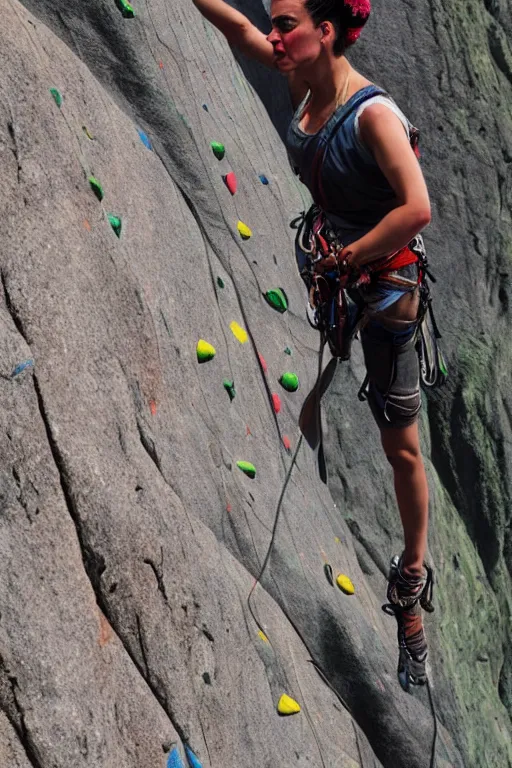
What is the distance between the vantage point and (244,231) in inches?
209

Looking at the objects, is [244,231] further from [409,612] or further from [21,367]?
[21,367]

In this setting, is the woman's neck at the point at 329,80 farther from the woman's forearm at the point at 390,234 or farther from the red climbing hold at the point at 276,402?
the red climbing hold at the point at 276,402

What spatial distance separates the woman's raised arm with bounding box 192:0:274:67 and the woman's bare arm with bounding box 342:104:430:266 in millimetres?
444

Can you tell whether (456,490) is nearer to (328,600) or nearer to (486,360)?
(486,360)

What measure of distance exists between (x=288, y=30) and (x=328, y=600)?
2.48 m

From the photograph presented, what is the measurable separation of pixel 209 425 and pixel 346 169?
1.26 m

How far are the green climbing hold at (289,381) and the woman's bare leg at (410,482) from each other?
39.4 inches

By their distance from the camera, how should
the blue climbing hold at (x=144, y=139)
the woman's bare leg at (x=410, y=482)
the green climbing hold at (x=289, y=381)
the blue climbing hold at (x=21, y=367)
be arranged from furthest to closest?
the green climbing hold at (x=289, y=381) < the blue climbing hold at (x=144, y=139) < the woman's bare leg at (x=410, y=482) < the blue climbing hold at (x=21, y=367)

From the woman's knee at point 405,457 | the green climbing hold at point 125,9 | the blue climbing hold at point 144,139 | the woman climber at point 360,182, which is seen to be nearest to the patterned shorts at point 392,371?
the woman climber at point 360,182

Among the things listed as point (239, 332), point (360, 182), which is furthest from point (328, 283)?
point (239, 332)

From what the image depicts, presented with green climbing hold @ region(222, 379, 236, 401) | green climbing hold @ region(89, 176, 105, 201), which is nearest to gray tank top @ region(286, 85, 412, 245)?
green climbing hold @ region(89, 176, 105, 201)

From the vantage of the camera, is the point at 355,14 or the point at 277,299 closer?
the point at 355,14

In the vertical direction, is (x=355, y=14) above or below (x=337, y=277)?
above

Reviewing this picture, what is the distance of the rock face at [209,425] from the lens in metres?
2.92
